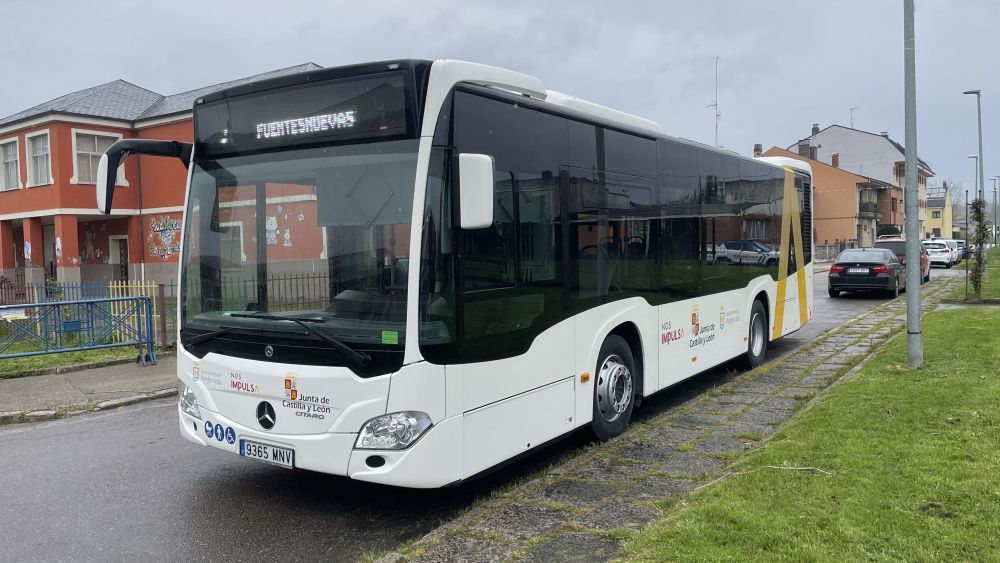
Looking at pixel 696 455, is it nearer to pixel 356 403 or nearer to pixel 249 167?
pixel 356 403

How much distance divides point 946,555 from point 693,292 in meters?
4.72

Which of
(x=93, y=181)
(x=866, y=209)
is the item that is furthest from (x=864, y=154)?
(x=93, y=181)

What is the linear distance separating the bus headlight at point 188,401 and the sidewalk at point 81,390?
4.24m

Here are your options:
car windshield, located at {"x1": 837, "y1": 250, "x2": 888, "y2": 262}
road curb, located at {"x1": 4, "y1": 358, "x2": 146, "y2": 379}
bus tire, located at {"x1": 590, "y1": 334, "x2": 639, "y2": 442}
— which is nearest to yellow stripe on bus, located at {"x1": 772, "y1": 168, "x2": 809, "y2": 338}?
bus tire, located at {"x1": 590, "y1": 334, "x2": 639, "y2": 442}

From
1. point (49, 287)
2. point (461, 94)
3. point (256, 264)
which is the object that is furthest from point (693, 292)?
point (49, 287)

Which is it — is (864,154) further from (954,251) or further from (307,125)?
(307,125)

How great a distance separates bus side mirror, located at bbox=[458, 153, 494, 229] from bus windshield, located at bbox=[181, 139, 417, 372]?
0.32 m

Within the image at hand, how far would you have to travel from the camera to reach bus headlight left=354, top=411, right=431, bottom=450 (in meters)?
4.49

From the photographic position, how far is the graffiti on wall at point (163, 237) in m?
27.7

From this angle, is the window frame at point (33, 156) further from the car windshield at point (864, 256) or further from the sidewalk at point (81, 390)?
the car windshield at point (864, 256)

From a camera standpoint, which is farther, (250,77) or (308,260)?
(250,77)

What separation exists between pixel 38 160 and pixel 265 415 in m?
28.7

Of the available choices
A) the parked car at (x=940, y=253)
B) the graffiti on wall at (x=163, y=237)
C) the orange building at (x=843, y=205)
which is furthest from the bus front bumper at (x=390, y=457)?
the orange building at (x=843, y=205)

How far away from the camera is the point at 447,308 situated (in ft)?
15.1
